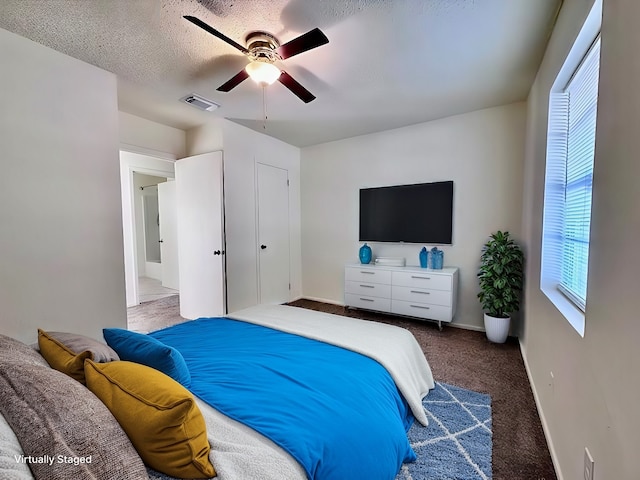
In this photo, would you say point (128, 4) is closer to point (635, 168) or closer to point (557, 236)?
point (635, 168)

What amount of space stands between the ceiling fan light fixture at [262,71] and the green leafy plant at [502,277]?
263 cm

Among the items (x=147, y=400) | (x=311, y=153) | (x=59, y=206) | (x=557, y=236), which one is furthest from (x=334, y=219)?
(x=147, y=400)

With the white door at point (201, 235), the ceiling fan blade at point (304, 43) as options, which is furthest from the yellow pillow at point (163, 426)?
the white door at point (201, 235)

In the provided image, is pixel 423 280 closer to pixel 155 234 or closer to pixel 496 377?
pixel 496 377

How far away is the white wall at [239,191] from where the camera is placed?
3.50 meters

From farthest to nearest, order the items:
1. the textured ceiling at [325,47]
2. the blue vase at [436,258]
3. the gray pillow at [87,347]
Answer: the blue vase at [436,258] < the textured ceiling at [325,47] < the gray pillow at [87,347]

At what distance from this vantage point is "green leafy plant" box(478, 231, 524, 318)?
9.23ft

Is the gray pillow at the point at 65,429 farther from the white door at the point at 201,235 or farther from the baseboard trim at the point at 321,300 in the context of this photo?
the baseboard trim at the point at 321,300

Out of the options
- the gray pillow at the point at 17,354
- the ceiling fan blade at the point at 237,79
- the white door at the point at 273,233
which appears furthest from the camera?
the white door at the point at 273,233

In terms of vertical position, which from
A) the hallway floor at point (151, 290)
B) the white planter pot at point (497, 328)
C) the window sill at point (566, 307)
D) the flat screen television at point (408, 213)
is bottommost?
the hallway floor at point (151, 290)

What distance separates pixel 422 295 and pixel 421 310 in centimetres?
19

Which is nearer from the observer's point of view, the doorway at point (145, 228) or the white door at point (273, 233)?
the white door at point (273, 233)

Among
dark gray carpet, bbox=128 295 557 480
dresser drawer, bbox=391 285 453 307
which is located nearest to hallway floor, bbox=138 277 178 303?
dark gray carpet, bbox=128 295 557 480

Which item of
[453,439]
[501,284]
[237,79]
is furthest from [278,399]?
[501,284]
